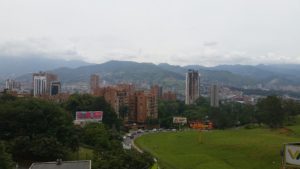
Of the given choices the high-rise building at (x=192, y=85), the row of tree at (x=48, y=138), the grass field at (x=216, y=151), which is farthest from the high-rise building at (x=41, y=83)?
the row of tree at (x=48, y=138)

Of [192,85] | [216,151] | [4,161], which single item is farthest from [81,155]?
[192,85]

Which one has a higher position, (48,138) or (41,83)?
(41,83)

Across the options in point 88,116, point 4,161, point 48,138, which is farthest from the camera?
point 88,116

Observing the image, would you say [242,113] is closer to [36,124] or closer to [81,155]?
[81,155]

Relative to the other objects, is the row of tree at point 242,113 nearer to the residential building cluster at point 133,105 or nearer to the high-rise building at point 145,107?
the high-rise building at point 145,107

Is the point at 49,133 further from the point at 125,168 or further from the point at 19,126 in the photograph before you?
the point at 125,168

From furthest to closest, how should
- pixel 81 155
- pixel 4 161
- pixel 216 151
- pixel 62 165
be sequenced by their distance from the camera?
pixel 216 151 → pixel 81 155 → pixel 4 161 → pixel 62 165

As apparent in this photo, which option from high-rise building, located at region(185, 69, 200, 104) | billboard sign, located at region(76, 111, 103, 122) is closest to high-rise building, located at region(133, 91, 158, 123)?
billboard sign, located at region(76, 111, 103, 122)

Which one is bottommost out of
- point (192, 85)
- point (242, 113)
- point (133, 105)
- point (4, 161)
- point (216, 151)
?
point (216, 151)
